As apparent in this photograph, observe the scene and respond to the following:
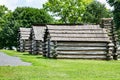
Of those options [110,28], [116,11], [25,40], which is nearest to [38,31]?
[25,40]

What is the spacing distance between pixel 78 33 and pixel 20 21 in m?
61.5

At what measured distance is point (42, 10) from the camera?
104062 millimetres

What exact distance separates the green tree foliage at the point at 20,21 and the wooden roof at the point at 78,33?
54800 mm

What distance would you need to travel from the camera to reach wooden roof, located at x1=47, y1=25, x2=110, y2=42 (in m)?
39.9

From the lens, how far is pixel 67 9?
10400 cm

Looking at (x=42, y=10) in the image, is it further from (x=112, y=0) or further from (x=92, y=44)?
(x=92, y=44)

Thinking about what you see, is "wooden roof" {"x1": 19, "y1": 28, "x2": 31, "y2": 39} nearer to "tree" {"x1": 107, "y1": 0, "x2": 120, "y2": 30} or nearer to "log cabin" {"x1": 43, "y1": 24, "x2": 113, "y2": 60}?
"tree" {"x1": 107, "y1": 0, "x2": 120, "y2": 30}

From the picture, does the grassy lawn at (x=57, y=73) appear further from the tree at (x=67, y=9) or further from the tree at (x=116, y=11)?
the tree at (x=67, y=9)

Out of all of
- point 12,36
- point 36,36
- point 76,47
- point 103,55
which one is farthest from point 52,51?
point 12,36

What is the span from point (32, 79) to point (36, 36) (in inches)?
1607

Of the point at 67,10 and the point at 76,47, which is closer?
the point at 76,47

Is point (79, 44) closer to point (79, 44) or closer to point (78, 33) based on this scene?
point (79, 44)

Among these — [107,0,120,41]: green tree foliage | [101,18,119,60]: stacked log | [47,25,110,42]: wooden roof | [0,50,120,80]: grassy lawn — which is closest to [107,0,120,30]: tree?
[107,0,120,41]: green tree foliage

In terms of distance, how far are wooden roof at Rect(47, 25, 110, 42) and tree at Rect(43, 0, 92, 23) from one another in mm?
61937
